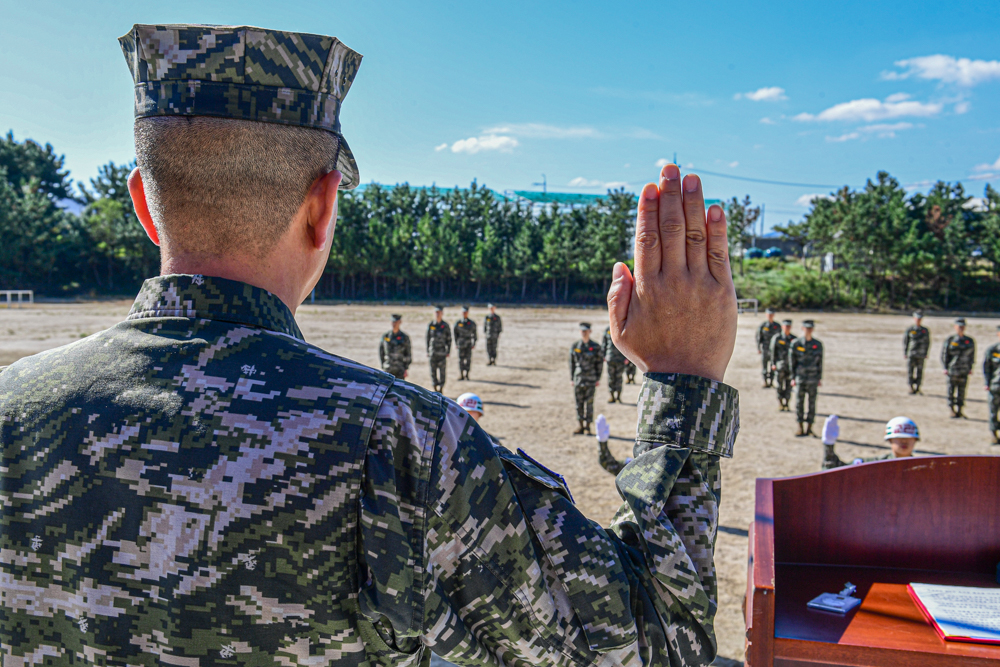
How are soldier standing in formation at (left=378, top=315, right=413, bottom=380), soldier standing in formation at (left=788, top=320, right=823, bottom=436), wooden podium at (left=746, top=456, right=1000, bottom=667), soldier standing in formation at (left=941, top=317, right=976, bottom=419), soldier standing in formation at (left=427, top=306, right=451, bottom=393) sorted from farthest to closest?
1. soldier standing in formation at (left=427, top=306, right=451, bottom=393)
2. soldier standing in formation at (left=378, top=315, right=413, bottom=380)
3. soldier standing in formation at (left=941, top=317, right=976, bottom=419)
4. soldier standing in formation at (left=788, top=320, right=823, bottom=436)
5. wooden podium at (left=746, top=456, right=1000, bottom=667)

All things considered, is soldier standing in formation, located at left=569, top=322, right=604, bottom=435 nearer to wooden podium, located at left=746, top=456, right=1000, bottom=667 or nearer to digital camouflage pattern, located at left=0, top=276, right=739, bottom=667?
wooden podium, located at left=746, top=456, right=1000, bottom=667

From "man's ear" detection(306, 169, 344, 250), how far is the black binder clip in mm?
1998

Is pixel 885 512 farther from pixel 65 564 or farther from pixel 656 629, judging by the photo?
pixel 65 564

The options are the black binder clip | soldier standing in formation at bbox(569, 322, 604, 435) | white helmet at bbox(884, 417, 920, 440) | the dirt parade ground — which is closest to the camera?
the black binder clip

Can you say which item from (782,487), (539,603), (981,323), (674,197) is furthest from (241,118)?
(981,323)

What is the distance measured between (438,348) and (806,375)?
8.12 metres

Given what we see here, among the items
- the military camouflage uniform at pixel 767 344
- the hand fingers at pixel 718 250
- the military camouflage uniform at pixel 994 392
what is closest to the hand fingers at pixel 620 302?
the hand fingers at pixel 718 250

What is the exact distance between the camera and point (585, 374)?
12.5 meters

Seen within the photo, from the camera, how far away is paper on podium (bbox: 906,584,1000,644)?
1.80 meters

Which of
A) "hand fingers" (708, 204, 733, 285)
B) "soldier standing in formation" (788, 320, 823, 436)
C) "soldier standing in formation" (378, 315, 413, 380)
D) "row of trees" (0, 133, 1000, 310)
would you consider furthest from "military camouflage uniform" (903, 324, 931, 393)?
"row of trees" (0, 133, 1000, 310)

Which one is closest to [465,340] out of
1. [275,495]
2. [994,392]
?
[994,392]

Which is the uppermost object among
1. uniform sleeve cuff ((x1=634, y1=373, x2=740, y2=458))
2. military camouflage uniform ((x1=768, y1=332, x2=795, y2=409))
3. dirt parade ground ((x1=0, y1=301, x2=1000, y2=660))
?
uniform sleeve cuff ((x1=634, y1=373, x2=740, y2=458))

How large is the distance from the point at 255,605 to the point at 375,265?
55059 mm

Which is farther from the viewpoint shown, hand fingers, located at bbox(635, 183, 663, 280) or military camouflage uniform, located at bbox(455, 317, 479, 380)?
military camouflage uniform, located at bbox(455, 317, 479, 380)
